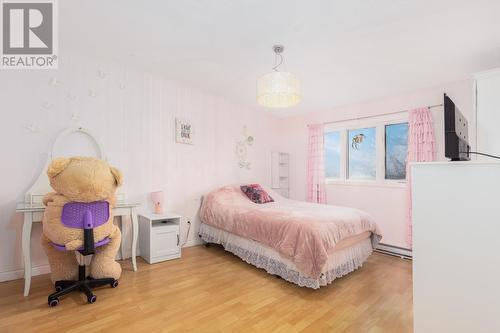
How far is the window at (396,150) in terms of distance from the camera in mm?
3600

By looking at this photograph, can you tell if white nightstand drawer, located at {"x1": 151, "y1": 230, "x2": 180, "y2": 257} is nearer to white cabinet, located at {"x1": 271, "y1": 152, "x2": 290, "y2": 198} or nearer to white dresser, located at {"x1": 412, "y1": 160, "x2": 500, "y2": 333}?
white cabinet, located at {"x1": 271, "y1": 152, "x2": 290, "y2": 198}

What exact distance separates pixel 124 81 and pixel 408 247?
14.4 feet

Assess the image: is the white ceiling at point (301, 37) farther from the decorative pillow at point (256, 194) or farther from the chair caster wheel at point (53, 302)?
the chair caster wheel at point (53, 302)

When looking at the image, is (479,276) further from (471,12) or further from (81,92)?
(81,92)

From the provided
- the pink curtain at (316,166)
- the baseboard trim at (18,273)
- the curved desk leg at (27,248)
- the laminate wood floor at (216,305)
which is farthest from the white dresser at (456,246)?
the baseboard trim at (18,273)

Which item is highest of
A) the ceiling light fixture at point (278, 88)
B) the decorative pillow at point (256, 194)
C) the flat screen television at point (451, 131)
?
the ceiling light fixture at point (278, 88)

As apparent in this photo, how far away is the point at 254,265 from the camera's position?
9.26 ft

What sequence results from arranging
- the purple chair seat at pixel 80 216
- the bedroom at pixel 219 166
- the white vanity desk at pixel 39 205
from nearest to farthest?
the bedroom at pixel 219 166
the purple chair seat at pixel 80 216
the white vanity desk at pixel 39 205

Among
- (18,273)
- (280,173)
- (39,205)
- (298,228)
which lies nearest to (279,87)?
(298,228)

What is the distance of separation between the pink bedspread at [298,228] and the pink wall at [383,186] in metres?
0.76

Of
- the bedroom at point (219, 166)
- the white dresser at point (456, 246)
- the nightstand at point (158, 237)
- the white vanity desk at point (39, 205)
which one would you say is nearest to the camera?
the white dresser at point (456, 246)

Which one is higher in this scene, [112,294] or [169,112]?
[169,112]

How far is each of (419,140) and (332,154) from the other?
1.40 metres

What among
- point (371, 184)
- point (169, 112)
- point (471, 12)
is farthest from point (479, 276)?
point (169, 112)
